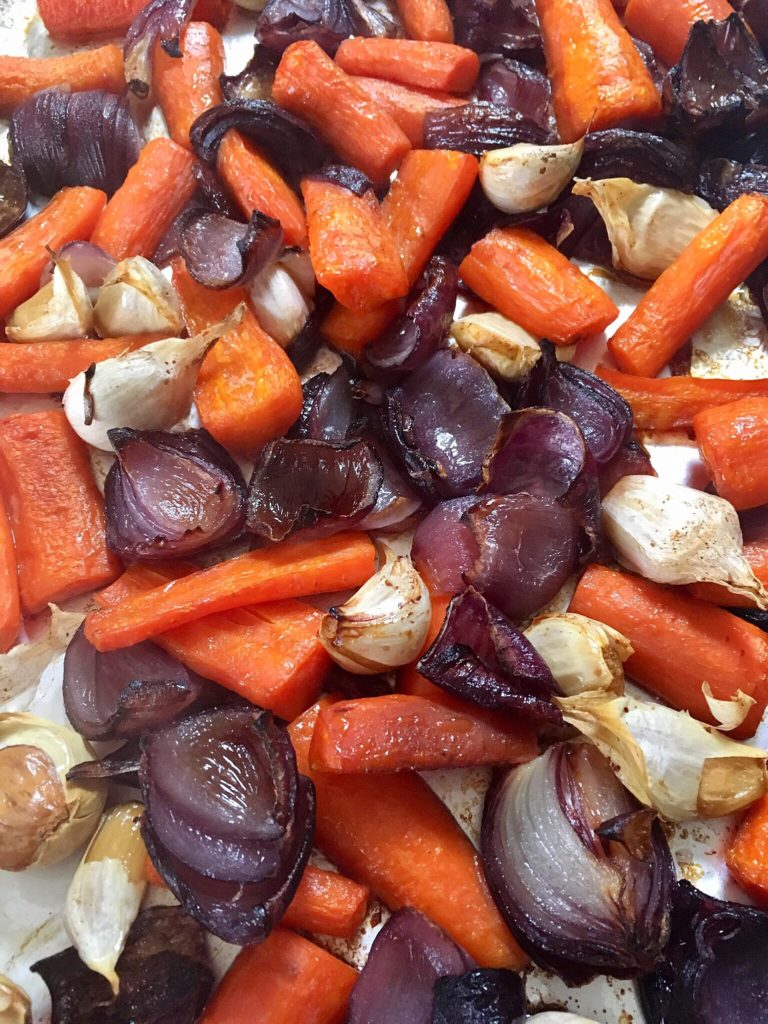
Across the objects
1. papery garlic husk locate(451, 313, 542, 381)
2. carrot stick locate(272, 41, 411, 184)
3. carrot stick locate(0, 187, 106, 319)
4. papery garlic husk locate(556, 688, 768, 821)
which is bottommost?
papery garlic husk locate(556, 688, 768, 821)

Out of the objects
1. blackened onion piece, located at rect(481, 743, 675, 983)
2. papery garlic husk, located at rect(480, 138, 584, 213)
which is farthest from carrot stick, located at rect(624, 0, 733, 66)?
blackened onion piece, located at rect(481, 743, 675, 983)

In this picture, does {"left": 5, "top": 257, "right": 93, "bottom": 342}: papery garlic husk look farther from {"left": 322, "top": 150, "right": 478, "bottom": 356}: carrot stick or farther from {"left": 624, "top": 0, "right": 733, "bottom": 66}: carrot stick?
{"left": 624, "top": 0, "right": 733, "bottom": 66}: carrot stick

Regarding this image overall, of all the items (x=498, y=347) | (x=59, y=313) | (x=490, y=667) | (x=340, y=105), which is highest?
(x=340, y=105)

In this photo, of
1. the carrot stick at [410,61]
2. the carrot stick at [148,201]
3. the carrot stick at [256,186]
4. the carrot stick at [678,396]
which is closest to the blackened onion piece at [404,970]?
the carrot stick at [678,396]

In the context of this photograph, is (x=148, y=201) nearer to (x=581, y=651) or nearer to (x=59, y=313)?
(x=59, y=313)

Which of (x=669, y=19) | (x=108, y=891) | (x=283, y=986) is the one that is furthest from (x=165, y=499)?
(x=669, y=19)

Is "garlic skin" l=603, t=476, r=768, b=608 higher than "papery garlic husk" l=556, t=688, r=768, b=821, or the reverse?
"garlic skin" l=603, t=476, r=768, b=608

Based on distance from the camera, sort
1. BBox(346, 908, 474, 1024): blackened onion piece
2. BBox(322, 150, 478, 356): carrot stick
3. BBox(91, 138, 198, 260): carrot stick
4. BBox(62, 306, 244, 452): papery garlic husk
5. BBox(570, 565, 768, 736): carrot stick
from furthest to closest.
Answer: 1. BBox(91, 138, 198, 260): carrot stick
2. BBox(322, 150, 478, 356): carrot stick
3. BBox(62, 306, 244, 452): papery garlic husk
4. BBox(570, 565, 768, 736): carrot stick
5. BBox(346, 908, 474, 1024): blackened onion piece

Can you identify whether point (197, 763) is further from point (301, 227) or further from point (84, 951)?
point (301, 227)
